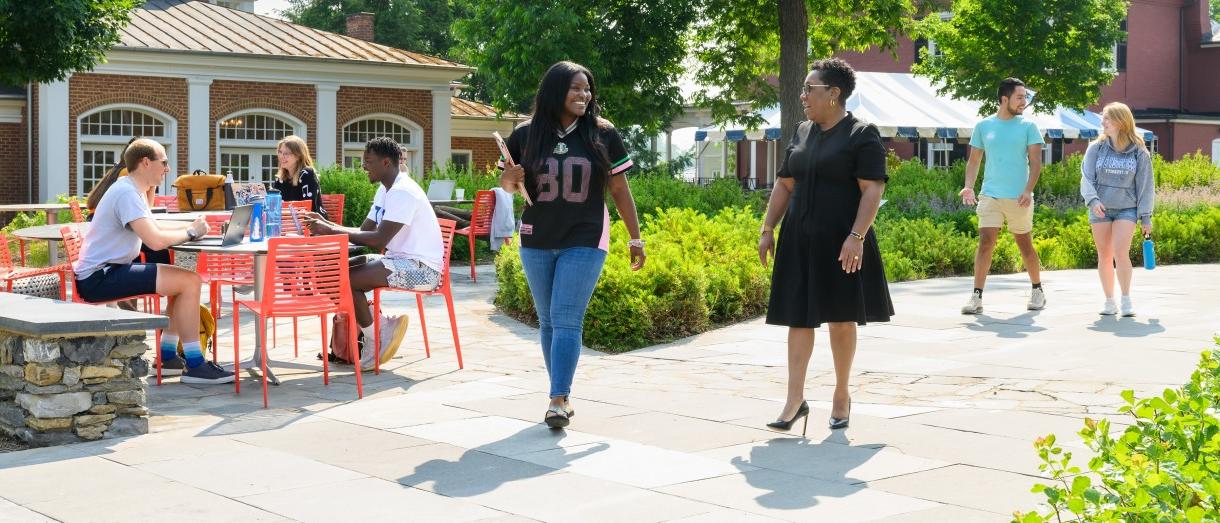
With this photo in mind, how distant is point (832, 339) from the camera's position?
623cm

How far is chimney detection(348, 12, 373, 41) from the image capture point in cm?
3662

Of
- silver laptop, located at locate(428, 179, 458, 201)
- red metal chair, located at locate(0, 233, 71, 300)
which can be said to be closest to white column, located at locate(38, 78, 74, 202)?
silver laptop, located at locate(428, 179, 458, 201)

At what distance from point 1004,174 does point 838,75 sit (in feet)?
15.1

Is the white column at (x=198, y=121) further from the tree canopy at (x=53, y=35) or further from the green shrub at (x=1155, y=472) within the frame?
the green shrub at (x=1155, y=472)

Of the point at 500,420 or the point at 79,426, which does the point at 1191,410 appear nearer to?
the point at 500,420

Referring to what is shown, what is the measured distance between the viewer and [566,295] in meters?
6.32

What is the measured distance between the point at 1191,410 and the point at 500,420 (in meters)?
3.95

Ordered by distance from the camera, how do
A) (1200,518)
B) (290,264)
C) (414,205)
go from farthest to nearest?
(414,205) < (290,264) < (1200,518)

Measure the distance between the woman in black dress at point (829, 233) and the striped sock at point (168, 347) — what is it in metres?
3.84

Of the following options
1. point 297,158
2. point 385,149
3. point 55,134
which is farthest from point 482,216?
point 55,134

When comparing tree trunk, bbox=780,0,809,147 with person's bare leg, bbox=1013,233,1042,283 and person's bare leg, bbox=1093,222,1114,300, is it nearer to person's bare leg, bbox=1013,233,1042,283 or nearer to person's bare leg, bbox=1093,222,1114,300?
person's bare leg, bbox=1013,233,1042,283

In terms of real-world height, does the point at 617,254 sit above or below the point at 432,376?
above

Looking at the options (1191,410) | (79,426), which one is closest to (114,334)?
(79,426)

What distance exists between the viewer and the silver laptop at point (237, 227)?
8216 millimetres
